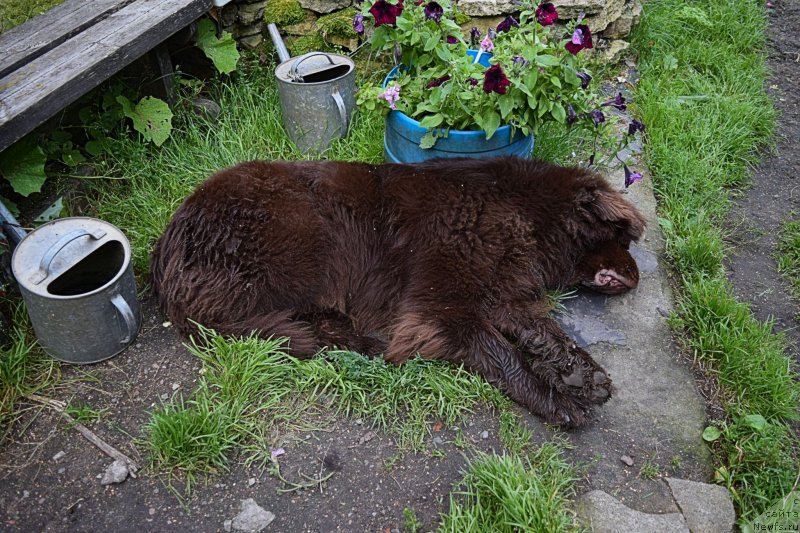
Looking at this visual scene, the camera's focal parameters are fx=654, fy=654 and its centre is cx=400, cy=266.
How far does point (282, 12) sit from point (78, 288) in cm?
259

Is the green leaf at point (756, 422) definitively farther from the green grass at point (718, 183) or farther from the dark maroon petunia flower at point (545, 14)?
the dark maroon petunia flower at point (545, 14)

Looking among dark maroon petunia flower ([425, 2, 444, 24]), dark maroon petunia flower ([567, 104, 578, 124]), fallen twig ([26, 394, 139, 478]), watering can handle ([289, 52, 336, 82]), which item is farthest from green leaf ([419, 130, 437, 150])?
fallen twig ([26, 394, 139, 478])

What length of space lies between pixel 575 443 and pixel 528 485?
440 mm

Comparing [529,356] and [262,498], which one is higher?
[262,498]

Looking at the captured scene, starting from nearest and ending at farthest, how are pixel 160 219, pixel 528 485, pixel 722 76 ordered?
pixel 528 485
pixel 160 219
pixel 722 76

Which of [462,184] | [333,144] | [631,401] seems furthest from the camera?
[333,144]

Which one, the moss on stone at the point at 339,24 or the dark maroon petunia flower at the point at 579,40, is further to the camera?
the moss on stone at the point at 339,24

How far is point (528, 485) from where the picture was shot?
2.44m

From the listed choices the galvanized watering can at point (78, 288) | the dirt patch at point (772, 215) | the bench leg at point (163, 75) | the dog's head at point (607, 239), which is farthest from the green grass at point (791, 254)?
the bench leg at point (163, 75)

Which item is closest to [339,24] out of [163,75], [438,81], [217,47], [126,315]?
[217,47]

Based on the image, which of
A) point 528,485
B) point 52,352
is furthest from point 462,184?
point 52,352

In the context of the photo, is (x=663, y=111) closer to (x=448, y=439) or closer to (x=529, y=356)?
(x=529, y=356)

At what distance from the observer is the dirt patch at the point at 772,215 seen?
11.8 feet

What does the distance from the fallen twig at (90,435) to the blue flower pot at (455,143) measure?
2082 millimetres
